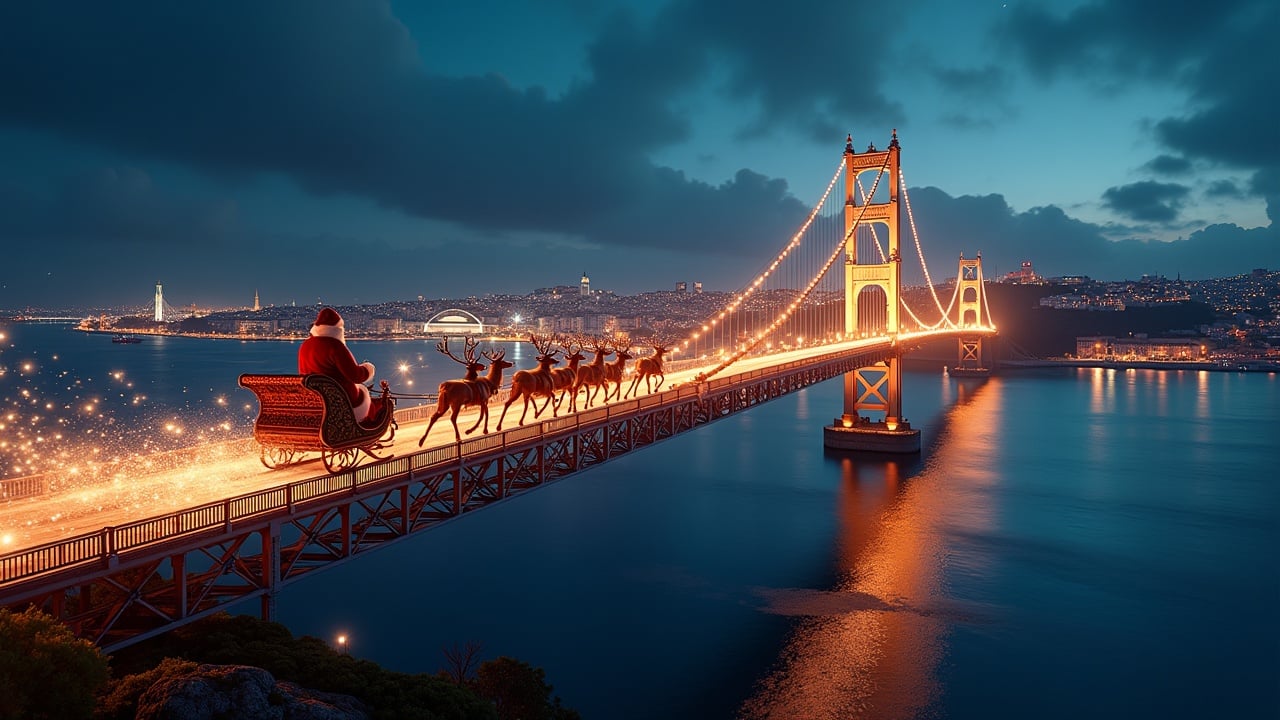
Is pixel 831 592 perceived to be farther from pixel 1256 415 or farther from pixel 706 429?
pixel 1256 415

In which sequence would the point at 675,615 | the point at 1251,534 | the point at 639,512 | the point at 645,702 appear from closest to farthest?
the point at 645,702
the point at 675,615
the point at 1251,534
the point at 639,512

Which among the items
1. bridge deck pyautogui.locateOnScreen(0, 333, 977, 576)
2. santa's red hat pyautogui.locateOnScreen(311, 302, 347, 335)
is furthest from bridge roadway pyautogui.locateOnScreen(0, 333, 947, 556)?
santa's red hat pyautogui.locateOnScreen(311, 302, 347, 335)

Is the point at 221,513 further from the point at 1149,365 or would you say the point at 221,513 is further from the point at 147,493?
the point at 1149,365

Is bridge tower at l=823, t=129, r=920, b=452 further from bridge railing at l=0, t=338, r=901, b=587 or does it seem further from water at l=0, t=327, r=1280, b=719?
bridge railing at l=0, t=338, r=901, b=587

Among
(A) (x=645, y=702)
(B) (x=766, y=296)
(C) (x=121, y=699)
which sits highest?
(B) (x=766, y=296)

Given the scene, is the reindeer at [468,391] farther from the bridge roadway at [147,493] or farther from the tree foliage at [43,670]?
the tree foliage at [43,670]

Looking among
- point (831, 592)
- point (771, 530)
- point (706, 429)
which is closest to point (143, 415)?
point (706, 429)

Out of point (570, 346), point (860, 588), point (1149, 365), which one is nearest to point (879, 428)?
point (860, 588)
